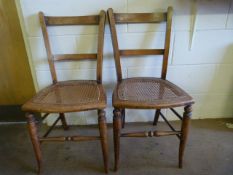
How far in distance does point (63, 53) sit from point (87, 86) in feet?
1.04

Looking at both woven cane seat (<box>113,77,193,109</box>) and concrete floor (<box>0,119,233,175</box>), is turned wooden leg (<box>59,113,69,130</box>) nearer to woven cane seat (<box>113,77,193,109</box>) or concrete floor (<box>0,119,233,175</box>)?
concrete floor (<box>0,119,233,175</box>)

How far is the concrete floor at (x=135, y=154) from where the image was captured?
1.13 meters

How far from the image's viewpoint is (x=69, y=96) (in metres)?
1.03

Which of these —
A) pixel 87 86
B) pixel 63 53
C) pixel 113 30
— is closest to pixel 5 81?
pixel 63 53

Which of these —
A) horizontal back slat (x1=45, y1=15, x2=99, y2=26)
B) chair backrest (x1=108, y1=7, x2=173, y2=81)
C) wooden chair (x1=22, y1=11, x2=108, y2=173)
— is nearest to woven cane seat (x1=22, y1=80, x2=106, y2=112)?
wooden chair (x1=22, y1=11, x2=108, y2=173)

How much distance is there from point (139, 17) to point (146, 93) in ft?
1.59

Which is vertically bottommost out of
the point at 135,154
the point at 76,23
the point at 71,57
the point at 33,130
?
the point at 135,154

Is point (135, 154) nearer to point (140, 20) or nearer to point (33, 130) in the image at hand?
point (33, 130)

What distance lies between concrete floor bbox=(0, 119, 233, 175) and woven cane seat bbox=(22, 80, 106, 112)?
1.45ft

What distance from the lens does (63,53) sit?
4.20 ft

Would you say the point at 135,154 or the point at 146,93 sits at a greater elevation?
the point at 146,93

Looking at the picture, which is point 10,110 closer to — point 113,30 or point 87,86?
point 87,86

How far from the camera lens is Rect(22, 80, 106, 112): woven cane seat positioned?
36.7 inches

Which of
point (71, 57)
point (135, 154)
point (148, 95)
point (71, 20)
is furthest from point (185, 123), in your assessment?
point (71, 20)
